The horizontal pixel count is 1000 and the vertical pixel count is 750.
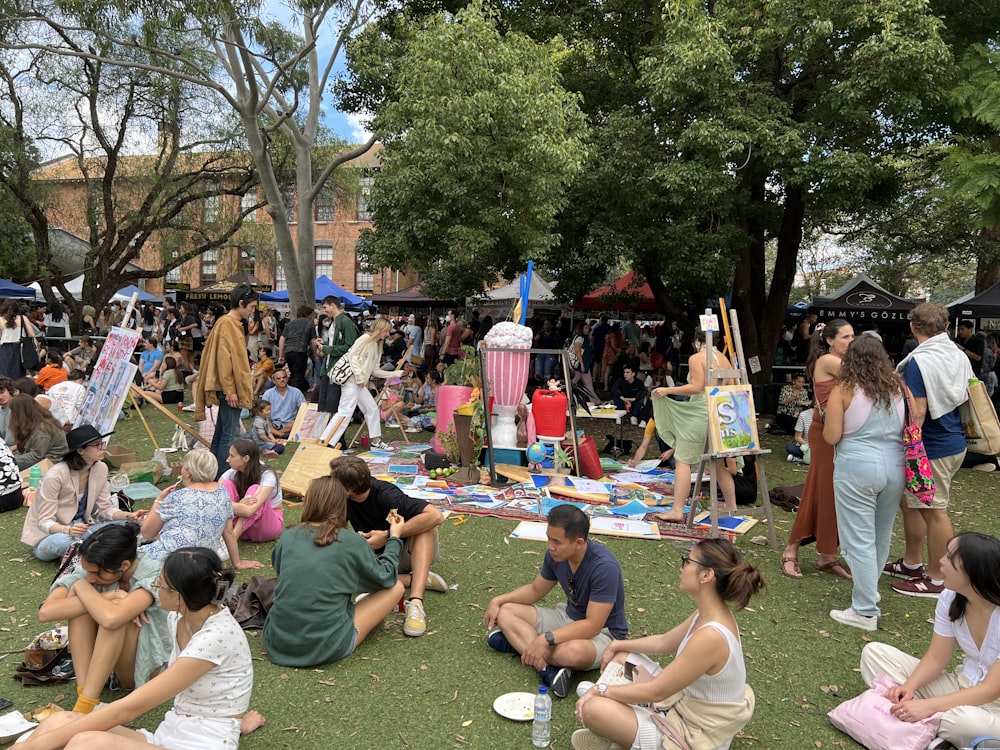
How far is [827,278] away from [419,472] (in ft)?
133

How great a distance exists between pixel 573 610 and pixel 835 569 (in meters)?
2.52

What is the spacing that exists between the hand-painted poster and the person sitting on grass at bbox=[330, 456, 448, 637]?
3457mm

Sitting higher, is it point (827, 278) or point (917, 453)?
point (827, 278)

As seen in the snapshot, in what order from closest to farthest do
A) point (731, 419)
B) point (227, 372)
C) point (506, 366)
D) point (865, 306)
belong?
point (731, 419), point (227, 372), point (506, 366), point (865, 306)

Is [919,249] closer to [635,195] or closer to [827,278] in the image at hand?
[635,195]

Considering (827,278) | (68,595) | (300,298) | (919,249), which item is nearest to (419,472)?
(68,595)

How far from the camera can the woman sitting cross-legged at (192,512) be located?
13.9 ft

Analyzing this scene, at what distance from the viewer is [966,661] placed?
309 centimetres

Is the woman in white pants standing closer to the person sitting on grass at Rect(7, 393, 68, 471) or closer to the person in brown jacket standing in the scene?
the person in brown jacket standing

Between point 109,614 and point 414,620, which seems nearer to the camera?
point 109,614

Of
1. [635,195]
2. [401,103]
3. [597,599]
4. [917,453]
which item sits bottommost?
[597,599]

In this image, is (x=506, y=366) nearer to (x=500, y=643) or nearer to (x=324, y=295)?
(x=500, y=643)

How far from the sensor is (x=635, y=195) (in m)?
10.4

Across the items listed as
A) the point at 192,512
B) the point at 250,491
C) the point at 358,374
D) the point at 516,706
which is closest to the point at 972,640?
the point at 516,706
